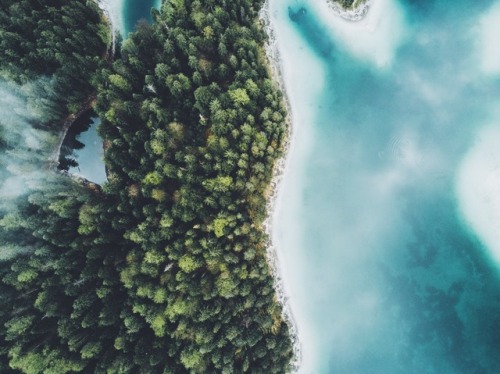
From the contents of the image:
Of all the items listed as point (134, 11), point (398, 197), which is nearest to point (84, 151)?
point (134, 11)

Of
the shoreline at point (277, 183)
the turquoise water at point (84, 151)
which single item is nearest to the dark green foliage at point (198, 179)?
the shoreline at point (277, 183)

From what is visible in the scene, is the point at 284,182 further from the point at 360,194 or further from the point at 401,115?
the point at 401,115

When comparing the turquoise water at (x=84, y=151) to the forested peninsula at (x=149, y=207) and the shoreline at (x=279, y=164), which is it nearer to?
the forested peninsula at (x=149, y=207)

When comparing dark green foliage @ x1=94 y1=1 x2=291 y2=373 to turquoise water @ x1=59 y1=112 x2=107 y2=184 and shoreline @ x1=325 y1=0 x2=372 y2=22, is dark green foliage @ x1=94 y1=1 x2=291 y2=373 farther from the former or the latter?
shoreline @ x1=325 y1=0 x2=372 y2=22

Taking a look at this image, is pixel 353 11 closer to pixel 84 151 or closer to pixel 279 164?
pixel 279 164

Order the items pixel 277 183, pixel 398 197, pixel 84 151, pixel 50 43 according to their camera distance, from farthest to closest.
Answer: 1. pixel 84 151
2. pixel 277 183
3. pixel 398 197
4. pixel 50 43

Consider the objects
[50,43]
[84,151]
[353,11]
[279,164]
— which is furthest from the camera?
[84,151]
